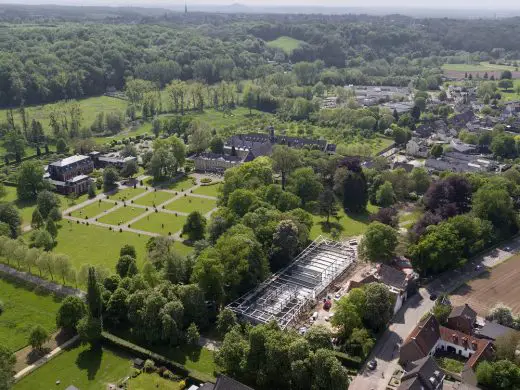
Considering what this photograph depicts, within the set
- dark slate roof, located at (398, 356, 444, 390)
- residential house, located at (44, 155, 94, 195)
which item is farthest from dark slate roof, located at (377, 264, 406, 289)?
residential house, located at (44, 155, 94, 195)

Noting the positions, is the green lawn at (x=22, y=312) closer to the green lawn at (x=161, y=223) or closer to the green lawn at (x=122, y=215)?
the green lawn at (x=122, y=215)

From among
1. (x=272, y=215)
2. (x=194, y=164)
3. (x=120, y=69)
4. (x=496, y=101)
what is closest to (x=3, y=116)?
(x=120, y=69)

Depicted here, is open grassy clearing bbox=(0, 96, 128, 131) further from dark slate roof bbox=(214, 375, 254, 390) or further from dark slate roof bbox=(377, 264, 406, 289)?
dark slate roof bbox=(214, 375, 254, 390)

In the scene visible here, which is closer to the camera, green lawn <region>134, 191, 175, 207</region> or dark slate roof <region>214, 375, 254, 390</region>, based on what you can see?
dark slate roof <region>214, 375, 254, 390</region>

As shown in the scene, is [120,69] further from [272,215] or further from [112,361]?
[112,361]

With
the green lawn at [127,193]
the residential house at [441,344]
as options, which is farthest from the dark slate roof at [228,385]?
the green lawn at [127,193]

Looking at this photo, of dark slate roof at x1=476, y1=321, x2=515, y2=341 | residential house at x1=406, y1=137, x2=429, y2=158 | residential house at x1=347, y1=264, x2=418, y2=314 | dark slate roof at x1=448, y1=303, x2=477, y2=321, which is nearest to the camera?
dark slate roof at x1=476, y1=321, x2=515, y2=341
